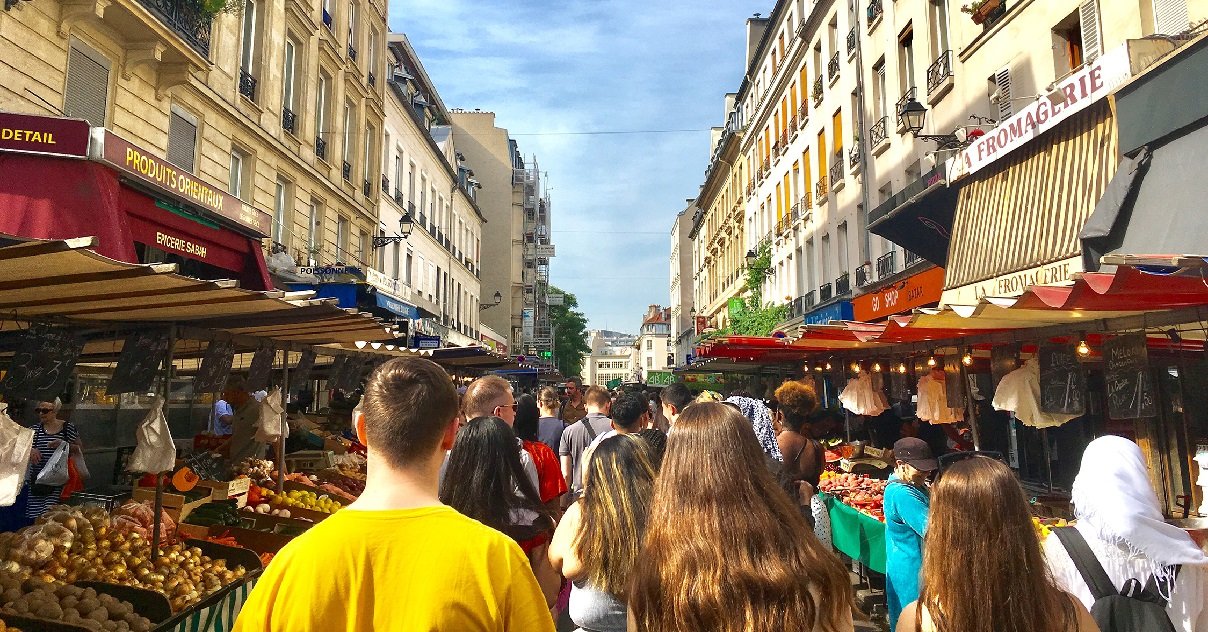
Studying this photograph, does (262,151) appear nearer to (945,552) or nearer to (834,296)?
(945,552)

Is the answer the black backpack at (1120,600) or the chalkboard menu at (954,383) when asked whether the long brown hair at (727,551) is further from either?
the chalkboard menu at (954,383)

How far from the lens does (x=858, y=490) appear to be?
8.12 metres

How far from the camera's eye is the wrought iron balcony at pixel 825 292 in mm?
22219

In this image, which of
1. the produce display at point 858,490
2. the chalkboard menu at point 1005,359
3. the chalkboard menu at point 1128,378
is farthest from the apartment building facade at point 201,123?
the chalkboard menu at point 1128,378

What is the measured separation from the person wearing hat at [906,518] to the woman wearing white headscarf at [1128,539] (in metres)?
1.31

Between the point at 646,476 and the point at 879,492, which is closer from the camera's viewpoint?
the point at 646,476

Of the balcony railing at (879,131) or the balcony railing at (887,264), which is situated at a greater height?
the balcony railing at (879,131)

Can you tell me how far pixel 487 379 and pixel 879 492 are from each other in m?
5.28

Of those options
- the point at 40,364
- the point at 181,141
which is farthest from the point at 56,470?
the point at 181,141

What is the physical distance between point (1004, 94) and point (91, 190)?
13.6 metres

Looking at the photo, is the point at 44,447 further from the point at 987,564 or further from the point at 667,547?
the point at 987,564

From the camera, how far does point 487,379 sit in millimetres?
4871

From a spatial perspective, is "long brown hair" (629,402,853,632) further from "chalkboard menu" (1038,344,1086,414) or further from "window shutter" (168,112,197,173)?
"window shutter" (168,112,197,173)

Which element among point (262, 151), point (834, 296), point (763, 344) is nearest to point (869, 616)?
point (763, 344)
